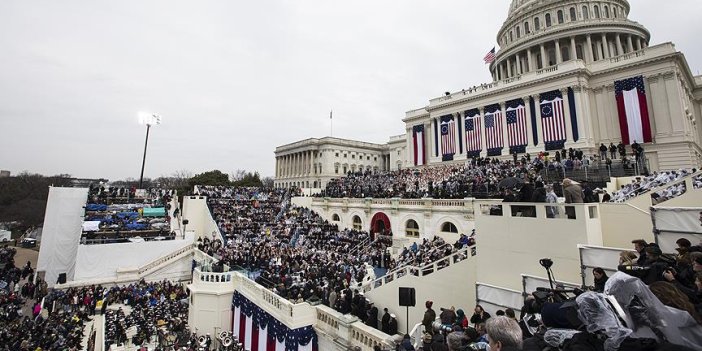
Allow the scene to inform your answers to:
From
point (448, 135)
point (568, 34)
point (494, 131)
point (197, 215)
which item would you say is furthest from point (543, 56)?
point (197, 215)

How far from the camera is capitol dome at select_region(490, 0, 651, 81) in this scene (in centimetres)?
4516

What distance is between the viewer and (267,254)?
23391 millimetres

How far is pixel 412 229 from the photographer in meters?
25.7

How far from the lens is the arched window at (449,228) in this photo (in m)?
22.7

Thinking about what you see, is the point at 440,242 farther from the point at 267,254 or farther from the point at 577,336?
the point at 577,336

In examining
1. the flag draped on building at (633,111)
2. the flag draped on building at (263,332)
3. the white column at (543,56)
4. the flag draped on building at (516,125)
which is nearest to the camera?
the flag draped on building at (263,332)

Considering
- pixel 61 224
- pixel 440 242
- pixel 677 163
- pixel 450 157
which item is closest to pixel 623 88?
pixel 677 163

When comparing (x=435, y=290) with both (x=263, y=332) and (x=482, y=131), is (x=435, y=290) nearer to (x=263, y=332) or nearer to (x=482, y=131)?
(x=263, y=332)

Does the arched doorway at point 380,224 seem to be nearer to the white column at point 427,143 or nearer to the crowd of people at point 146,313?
the crowd of people at point 146,313

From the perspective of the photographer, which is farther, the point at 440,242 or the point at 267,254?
the point at 267,254

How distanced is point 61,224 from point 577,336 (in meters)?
39.6

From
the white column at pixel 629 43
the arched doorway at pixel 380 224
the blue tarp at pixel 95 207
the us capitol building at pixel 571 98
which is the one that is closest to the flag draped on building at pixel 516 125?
the us capitol building at pixel 571 98

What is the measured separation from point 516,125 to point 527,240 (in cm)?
3039

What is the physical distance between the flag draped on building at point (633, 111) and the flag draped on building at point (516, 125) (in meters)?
8.74
